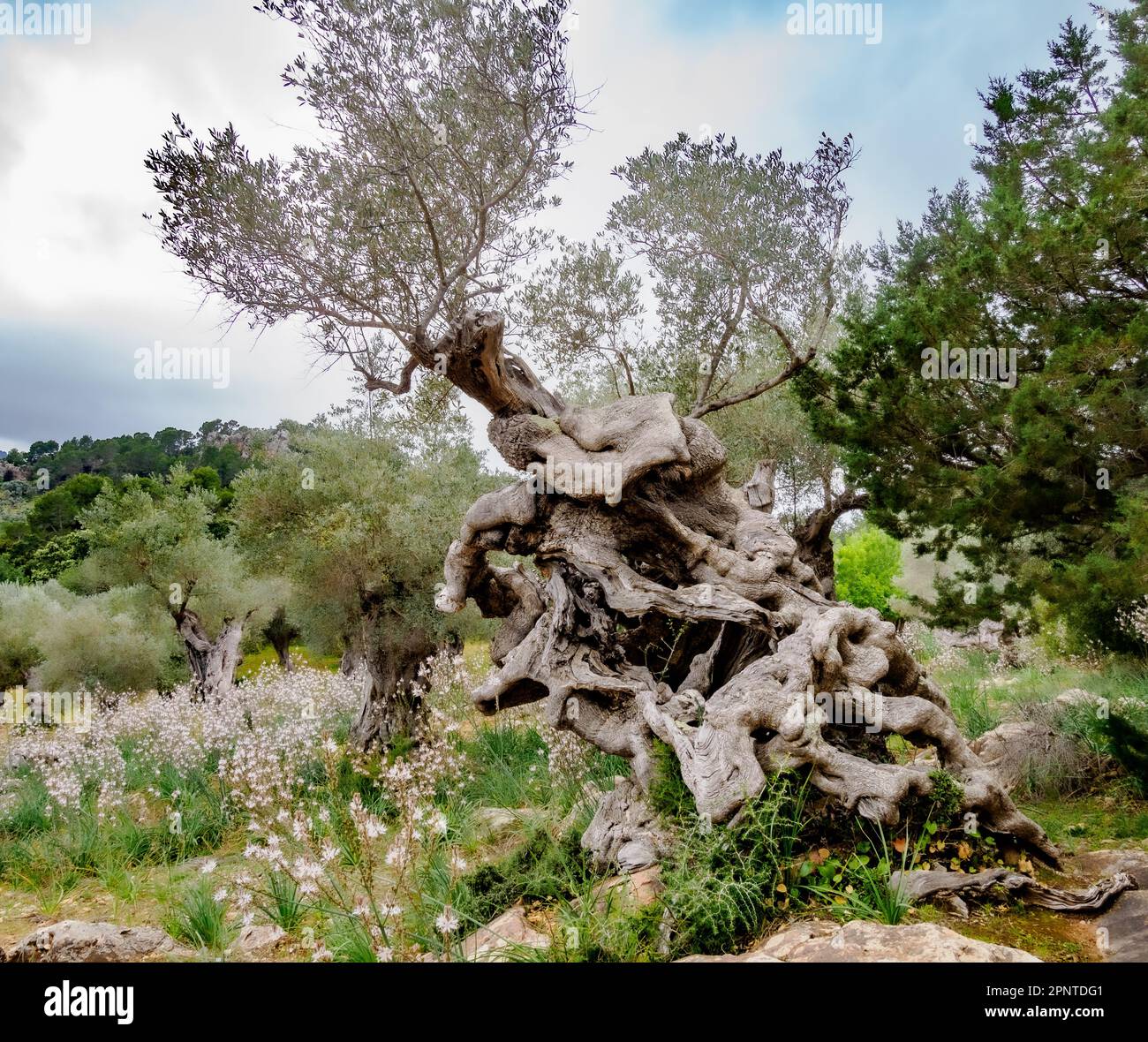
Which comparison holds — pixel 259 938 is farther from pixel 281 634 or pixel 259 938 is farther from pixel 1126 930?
pixel 281 634

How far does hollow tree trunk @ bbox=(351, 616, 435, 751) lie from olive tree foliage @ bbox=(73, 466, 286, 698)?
574 cm

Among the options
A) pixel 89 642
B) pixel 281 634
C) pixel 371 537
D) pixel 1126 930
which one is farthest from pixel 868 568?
pixel 1126 930

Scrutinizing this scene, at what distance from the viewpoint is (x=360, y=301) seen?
26.8 feet

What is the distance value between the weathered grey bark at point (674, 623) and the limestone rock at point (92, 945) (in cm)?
299

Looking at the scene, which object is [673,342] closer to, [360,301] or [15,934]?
[360,301]

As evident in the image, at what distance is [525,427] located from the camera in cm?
773

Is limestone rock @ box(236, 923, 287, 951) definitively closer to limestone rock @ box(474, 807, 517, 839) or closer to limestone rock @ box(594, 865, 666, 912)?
limestone rock @ box(474, 807, 517, 839)

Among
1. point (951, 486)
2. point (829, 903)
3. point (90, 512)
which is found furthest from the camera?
point (90, 512)

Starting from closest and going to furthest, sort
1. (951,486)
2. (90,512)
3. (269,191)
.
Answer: (269,191)
(951,486)
(90,512)

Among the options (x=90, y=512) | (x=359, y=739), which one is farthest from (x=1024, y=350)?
(x=90, y=512)

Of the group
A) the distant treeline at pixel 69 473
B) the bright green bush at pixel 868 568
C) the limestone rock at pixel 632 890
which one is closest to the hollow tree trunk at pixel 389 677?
the limestone rock at pixel 632 890

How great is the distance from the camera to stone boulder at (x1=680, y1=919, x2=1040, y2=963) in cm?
353
